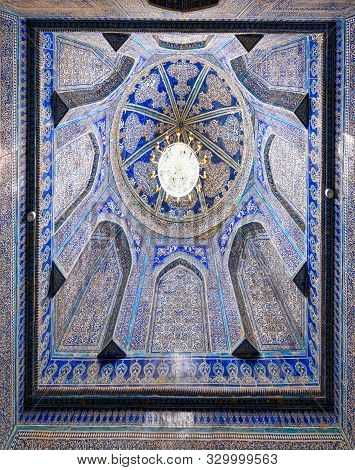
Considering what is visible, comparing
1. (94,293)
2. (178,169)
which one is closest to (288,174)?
(178,169)

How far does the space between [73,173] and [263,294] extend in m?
3.26

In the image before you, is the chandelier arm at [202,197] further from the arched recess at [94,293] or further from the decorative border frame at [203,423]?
the decorative border frame at [203,423]

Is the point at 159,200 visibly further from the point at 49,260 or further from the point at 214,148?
the point at 49,260

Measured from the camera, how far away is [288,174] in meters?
5.79

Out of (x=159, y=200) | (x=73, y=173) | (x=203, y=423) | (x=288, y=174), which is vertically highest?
(x=159, y=200)

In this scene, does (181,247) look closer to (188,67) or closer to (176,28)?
(188,67)

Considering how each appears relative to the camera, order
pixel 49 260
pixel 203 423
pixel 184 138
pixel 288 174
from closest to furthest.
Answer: pixel 203 423, pixel 49 260, pixel 288 174, pixel 184 138

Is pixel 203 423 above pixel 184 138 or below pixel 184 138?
below

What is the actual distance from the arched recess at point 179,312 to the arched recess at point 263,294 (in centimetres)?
54

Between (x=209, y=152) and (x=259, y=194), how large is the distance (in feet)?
5.22

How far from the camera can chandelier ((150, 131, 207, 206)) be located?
23.0 feet

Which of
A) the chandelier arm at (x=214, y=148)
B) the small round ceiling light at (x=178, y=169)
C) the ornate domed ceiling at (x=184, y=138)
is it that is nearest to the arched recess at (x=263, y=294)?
the ornate domed ceiling at (x=184, y=138)

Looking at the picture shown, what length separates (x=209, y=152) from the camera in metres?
7.80

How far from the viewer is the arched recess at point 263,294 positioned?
5594 millimetres
